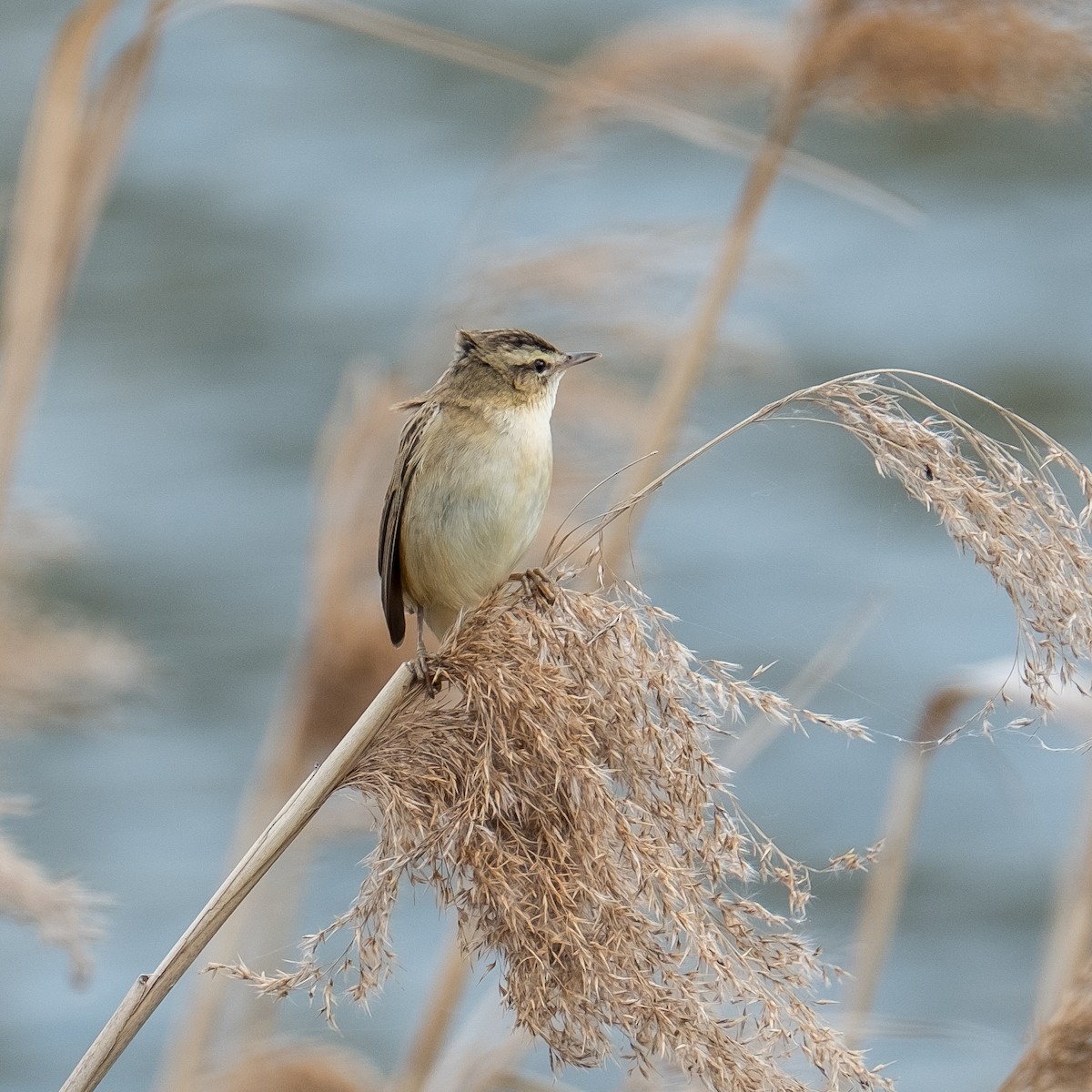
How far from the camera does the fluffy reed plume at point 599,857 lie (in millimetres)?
1661

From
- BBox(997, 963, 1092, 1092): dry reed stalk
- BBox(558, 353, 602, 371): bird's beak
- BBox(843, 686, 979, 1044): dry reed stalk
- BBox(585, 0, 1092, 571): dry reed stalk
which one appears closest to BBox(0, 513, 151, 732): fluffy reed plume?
BBox(558, 353, 602, 371): bird's beak

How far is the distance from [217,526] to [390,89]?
4.39 m

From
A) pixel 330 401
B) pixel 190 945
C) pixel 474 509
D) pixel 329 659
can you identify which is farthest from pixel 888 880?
pixel 330 401

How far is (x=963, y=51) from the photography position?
2.85 meters

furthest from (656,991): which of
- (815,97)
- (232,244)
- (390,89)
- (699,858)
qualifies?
(390,89)

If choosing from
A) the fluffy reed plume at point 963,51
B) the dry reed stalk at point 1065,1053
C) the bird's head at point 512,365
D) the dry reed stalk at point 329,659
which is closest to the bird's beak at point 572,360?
the bird's head at point 512,365

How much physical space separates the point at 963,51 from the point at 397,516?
4.30 ft

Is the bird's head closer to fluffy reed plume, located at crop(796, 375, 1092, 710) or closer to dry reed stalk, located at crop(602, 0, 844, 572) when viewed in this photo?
dry reed stalk, located at crop(602, 0, 844, 572)

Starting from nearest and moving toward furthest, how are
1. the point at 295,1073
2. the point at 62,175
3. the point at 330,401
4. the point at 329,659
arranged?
1. the point at 62,175
2. the point at 295,1073
3. the point at 329,659
4. the point at 330,401

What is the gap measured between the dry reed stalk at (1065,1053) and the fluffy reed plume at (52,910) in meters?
1.09

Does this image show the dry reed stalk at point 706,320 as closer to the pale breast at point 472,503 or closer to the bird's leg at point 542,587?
the pale breast at point 472,503

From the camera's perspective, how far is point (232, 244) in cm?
1152

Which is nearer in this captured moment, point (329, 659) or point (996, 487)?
point (996, 487)

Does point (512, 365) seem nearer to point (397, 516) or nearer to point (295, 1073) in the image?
point (397, 516)
